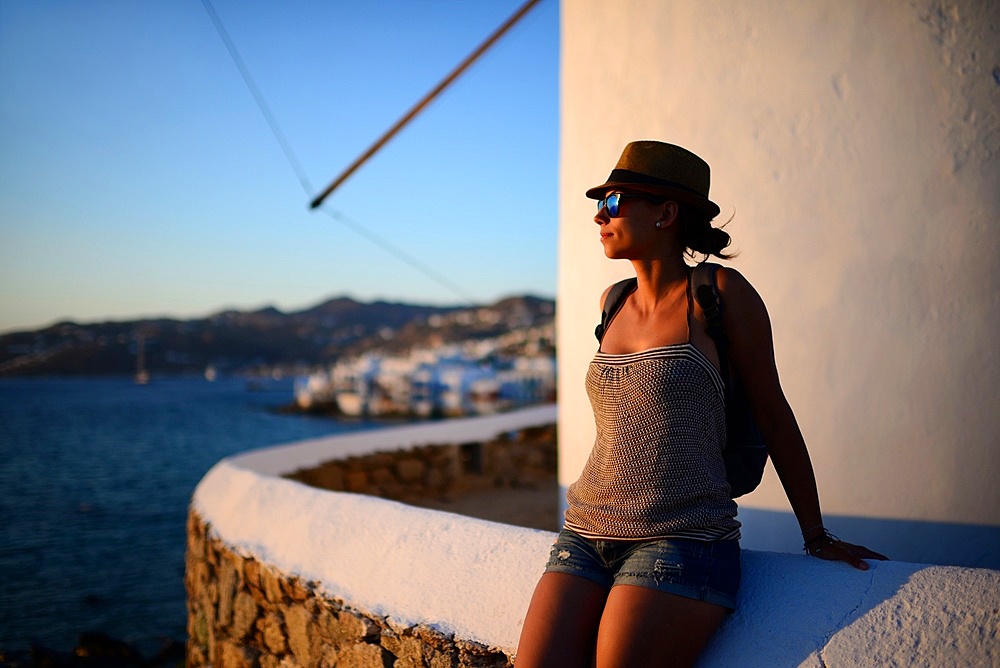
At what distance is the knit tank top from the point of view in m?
1.38

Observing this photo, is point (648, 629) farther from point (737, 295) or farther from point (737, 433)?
point (737, 295)

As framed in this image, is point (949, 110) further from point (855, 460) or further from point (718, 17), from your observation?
point (855, 460)

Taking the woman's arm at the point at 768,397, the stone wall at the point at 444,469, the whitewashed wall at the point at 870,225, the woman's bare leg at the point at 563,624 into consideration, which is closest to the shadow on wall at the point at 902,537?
the whitewashed wall at the point at 870,225

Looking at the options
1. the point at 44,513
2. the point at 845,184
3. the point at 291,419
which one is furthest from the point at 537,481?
the point at 291,419

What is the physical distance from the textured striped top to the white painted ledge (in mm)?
212

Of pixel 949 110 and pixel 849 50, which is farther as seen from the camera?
pixel 849 50

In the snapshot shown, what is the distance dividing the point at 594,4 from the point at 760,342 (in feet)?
7.94

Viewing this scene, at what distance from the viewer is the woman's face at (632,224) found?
159 centimetres

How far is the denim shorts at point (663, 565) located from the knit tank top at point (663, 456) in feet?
0.07

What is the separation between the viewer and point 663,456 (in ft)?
4.61

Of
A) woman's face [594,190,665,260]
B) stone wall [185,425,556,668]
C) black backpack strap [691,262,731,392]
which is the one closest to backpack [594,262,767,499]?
black backpack strap [691,262,731,392]

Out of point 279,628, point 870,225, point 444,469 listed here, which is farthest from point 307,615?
point 444,469

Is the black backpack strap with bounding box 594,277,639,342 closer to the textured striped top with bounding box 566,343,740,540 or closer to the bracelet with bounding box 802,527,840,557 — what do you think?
the textured striped top with bounding box 566,343,740,540

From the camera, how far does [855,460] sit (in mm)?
2537
